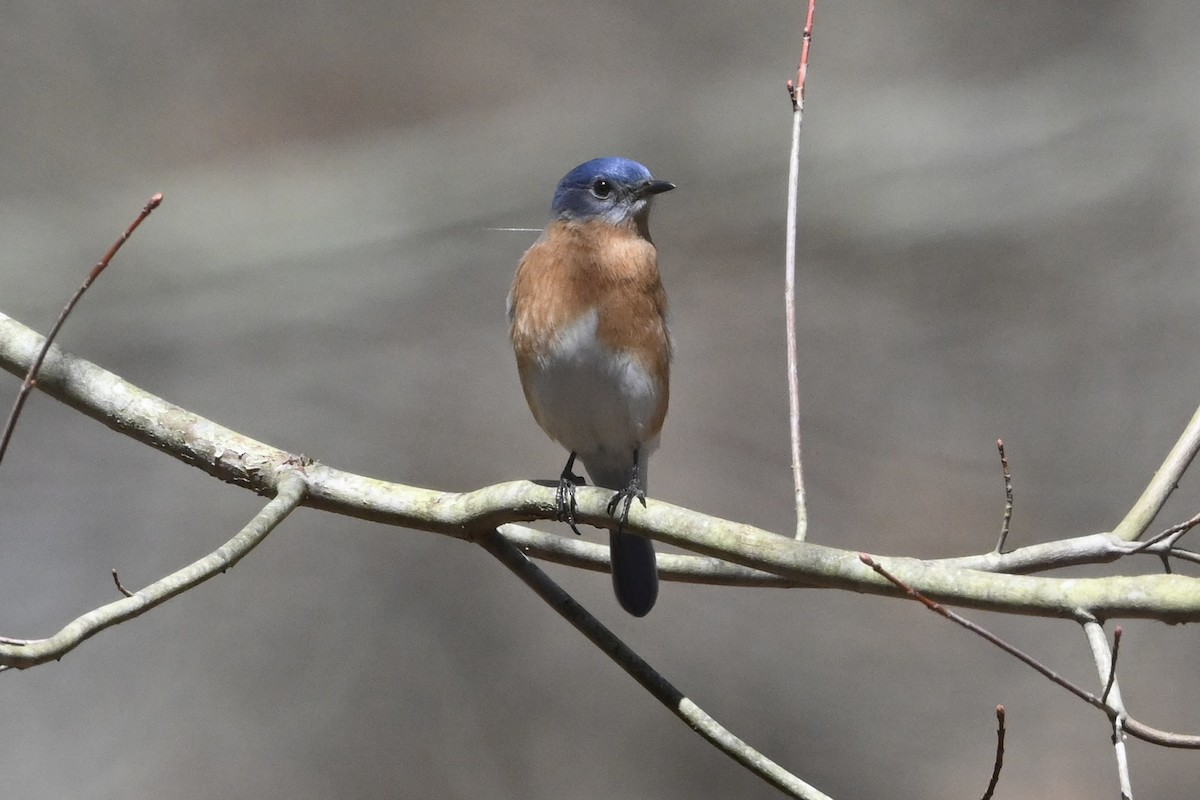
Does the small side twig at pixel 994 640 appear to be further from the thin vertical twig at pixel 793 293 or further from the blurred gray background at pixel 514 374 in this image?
the blurred gray background at pixel 514 374

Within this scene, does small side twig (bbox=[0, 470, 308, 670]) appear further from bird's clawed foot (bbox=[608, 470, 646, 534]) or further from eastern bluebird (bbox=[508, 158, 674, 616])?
eastern bluebird (bbox=[508, 158, 674, 616])

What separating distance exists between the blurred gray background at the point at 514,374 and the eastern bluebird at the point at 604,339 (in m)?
3.43

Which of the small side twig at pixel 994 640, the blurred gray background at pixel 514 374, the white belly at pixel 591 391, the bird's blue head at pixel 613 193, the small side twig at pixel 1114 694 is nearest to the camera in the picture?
the small side twig at pixel 994 640

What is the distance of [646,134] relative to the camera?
9953mm

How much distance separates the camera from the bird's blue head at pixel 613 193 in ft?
13.4

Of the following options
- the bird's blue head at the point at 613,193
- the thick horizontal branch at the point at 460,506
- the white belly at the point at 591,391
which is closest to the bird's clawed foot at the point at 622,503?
the thick horizontal branch at the point at 460,506

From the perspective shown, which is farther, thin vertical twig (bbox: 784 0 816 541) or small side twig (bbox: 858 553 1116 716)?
thin vertical twig (bbox: 784 0 816 541)

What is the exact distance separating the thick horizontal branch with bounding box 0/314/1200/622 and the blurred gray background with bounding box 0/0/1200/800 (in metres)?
4.37

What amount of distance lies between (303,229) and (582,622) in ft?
23.2

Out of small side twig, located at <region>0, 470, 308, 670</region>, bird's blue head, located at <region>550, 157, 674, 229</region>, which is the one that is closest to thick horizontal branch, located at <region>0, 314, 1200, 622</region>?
small side twig, located at <region>0, 470, 308, 670</region>

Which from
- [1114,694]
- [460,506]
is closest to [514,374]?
[460,506]

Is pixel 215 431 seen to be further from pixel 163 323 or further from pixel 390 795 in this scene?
pixel 163 323

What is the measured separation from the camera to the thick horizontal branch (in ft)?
7.61

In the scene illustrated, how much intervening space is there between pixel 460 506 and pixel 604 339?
105 centimetres
